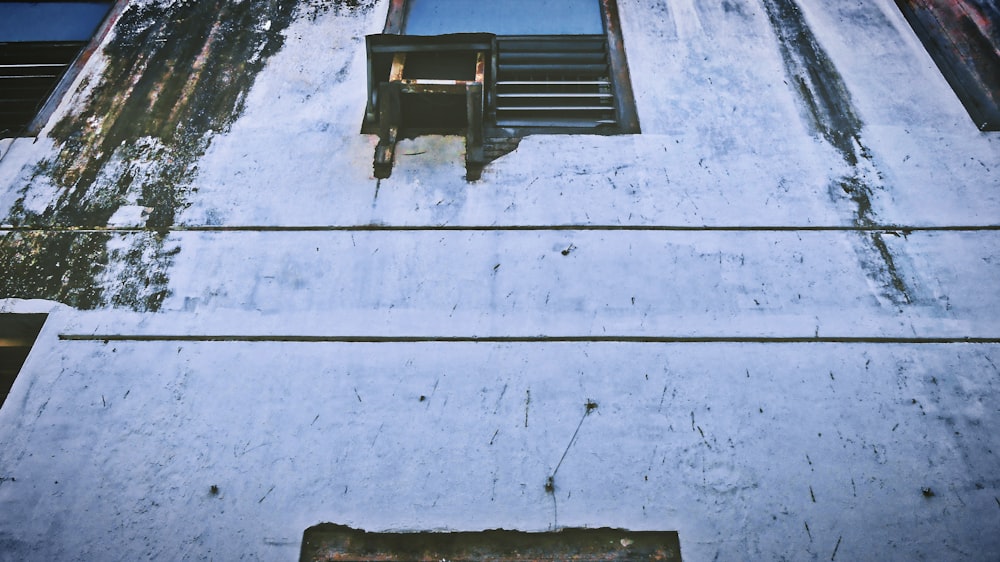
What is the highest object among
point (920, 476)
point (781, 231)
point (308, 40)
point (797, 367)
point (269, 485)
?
point (308, 40)

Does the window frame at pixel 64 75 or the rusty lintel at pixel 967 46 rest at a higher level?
the rusty lintel at pixel 967 46

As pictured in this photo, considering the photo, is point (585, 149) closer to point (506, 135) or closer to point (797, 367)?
point (506, 135)

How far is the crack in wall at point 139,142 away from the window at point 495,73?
1.03m

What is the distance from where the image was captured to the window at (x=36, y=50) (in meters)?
3.57

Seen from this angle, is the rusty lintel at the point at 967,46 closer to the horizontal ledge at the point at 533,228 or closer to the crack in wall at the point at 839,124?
the crack in wall at the point at 839,124

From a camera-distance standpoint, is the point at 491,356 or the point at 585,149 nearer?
the point at 491,356

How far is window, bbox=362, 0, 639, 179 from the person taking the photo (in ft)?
10.1

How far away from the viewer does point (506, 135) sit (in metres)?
3.26

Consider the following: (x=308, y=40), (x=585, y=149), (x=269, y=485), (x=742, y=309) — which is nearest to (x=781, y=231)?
(x=742, y=309)

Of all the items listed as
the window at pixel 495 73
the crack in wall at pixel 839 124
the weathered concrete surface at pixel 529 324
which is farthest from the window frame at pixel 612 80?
the crack in wall at pixel 839 124

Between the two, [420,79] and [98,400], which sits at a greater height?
[420,79]

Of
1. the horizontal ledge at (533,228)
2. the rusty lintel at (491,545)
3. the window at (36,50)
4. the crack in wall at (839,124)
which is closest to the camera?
the rusty lintel at (491,545)

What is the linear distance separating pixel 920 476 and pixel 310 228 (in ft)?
11.0

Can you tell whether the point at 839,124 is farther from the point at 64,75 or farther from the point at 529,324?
the point at 64,75
